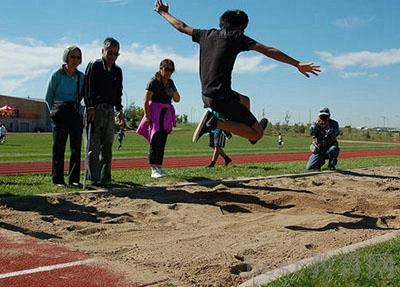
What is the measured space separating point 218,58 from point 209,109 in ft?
2.54

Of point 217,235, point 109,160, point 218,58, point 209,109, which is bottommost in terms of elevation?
point 217,235

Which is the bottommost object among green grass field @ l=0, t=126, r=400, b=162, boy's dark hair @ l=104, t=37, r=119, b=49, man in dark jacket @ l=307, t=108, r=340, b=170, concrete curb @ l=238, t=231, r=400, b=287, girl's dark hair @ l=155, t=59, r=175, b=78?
concrete curb @ l=238, t=231, r=400, b=287

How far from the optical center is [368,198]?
752 centimetres

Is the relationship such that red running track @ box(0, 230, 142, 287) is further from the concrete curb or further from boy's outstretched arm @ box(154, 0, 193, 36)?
boy's outstretched arm @ box(154, 0, 193, 36)

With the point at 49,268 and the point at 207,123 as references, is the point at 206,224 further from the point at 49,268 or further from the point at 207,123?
the point at 49,268

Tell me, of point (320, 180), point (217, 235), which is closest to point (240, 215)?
point (217, 235)

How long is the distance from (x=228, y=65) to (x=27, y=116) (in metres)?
83.1

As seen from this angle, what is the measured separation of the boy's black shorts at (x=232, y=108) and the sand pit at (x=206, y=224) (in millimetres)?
1119

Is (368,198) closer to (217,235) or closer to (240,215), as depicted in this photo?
(240,215)

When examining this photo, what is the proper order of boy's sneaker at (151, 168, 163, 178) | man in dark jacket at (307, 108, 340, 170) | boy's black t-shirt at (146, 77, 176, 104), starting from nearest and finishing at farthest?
boy's black t-shirt at (146, 77, 176, 104) → boy's sneaker at (151, 168, 163, 178) → man in dark jacket at (307, 108, 340, 170)

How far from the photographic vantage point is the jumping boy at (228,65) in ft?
19.6

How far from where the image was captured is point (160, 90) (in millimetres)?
8898

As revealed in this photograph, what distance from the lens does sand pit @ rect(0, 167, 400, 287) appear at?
3.95 metres

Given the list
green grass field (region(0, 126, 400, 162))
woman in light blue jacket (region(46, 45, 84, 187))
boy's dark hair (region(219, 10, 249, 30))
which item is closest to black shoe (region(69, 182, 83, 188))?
woman in light blue jacket (region(46, 45, 84, 187))
